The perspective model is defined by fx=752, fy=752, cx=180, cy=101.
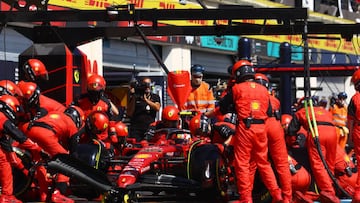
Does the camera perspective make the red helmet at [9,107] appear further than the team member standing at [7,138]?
Yes

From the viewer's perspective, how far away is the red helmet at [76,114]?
10039mm

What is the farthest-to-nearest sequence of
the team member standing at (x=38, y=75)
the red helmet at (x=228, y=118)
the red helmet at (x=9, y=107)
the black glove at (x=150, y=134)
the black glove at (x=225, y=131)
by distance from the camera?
the black glove at (x=150, y=134), the team member standing at (x=38, y=75), the red helmet at (x=228, y=118), the black glove at (x=225, y=131), the red helmet at (x=9, y=107)

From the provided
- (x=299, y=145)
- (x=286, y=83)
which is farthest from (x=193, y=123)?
(x=286, y=83)

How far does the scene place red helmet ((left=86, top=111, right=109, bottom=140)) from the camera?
1005 cm

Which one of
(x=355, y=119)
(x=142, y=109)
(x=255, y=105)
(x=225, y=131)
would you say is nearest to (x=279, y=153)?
(x=255, y=105)

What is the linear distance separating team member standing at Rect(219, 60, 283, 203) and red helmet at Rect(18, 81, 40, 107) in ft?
8.81

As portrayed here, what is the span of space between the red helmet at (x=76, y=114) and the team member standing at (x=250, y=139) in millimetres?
2274

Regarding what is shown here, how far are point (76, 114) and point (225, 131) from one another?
203cm

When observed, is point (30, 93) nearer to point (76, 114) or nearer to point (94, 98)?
point (76, 114)

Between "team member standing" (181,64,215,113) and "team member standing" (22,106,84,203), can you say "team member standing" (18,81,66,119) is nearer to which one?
"team member standing" (22,106,84,203)

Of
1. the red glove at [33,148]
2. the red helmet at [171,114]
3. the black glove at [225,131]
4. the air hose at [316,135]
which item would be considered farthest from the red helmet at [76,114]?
the air hose at [316,135]

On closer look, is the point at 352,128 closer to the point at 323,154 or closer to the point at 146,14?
the point at 323,154

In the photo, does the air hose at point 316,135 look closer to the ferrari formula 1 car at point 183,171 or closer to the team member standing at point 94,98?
the ferrari formula 1 car at point 183,171

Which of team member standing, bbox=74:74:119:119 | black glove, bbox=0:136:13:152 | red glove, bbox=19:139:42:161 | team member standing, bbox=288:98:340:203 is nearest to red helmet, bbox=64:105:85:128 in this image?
team member standing, bbox=74:74:119:119
